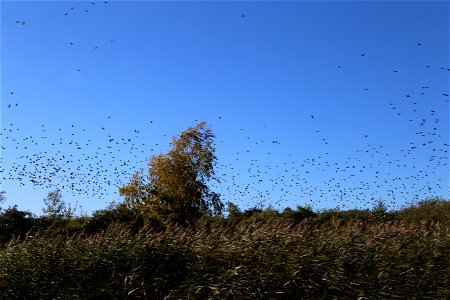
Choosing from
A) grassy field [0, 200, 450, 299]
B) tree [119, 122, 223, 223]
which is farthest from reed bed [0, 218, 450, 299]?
tree [119, 122, 223, 223]

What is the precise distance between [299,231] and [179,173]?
16.4 meters

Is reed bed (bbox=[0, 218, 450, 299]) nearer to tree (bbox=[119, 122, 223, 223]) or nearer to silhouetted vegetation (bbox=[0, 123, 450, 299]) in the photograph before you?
silhouetted vegetation (bbox=[0, 123, 450, 299])

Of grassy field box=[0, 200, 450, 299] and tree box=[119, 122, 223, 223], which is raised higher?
tree box=[119, 122, 223, 223]

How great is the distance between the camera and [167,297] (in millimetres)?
7184

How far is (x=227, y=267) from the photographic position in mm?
7848

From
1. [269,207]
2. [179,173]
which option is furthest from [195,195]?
[269,207]

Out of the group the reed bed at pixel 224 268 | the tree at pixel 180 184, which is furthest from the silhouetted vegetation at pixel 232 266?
the tree at pixel 180 184

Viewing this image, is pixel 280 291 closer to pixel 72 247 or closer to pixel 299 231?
pixel 299 231

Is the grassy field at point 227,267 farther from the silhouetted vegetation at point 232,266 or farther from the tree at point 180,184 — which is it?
the tree at point 180,184

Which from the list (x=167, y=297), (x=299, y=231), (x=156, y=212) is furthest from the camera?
(x=156, y=212)

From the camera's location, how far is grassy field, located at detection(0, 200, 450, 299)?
746 centimetres

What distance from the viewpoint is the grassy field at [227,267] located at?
24.5 ft

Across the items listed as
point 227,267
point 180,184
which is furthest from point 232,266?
point 180,184

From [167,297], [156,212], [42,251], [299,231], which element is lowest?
[167,297]
